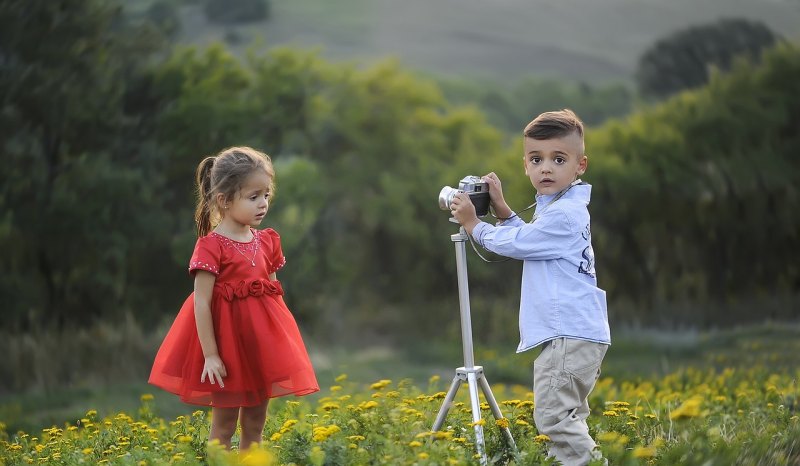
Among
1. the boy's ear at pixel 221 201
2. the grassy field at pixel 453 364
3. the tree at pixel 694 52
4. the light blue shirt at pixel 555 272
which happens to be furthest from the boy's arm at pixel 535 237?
the tree at pixel 694 52

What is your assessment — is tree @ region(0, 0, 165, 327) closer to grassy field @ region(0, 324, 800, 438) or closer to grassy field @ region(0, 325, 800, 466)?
grassy field @ region(0, 324, 800, 438)

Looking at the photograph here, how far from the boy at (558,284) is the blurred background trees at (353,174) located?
28.9 ft

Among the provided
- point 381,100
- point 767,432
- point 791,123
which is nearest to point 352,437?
point 767,432

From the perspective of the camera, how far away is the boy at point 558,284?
427 centimetres

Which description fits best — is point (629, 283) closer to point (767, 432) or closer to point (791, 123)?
point (791, 123)

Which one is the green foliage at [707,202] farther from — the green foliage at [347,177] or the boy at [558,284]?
the boy at [558,284]

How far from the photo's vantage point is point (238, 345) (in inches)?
174

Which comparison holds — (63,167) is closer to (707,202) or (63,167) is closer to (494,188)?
(494,188)

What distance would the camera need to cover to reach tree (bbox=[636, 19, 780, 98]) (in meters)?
19.0

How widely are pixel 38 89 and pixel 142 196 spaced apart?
1.79 metres

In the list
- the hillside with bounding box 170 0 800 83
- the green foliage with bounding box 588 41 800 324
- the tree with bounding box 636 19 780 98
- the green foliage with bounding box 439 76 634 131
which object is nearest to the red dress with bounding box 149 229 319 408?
the green foliage with bounding box 588 41 800 324

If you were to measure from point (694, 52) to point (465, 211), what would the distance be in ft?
54.4

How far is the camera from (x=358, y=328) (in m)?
18.1

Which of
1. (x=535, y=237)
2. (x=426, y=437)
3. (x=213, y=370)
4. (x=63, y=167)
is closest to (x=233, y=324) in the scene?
(x=213, y=370)
